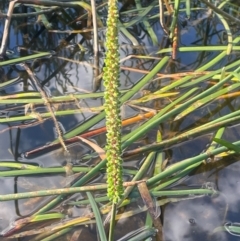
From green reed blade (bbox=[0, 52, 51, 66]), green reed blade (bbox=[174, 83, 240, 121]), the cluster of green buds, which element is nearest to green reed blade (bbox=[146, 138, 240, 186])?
green reed blade (bbox=[174, 83, 240, 121])

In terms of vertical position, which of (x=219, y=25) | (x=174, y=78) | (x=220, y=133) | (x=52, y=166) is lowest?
(x=52, y=166)

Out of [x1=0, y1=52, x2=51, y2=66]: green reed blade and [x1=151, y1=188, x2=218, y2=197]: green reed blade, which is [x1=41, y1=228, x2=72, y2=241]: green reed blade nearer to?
[x1=151, y1=188, x2=218, y2=197]: green reed blade

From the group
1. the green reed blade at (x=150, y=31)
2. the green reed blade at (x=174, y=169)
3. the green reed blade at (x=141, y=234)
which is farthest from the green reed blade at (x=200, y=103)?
the green reed blade at (x=150, y=31)

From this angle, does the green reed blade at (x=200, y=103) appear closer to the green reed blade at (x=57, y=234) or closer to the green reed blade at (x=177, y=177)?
the green reed blade at (x=177, y=177)

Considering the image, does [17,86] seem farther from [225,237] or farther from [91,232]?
[225,237]

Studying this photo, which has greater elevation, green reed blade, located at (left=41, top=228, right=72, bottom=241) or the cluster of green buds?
the cluster of green buds

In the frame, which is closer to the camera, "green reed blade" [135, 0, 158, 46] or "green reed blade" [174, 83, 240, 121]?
"green reed blade" [174, 83, 240, 121]

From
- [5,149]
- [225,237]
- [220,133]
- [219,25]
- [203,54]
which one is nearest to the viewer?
[225,237]

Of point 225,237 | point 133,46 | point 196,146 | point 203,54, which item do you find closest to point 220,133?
point 196,146
